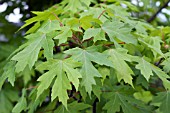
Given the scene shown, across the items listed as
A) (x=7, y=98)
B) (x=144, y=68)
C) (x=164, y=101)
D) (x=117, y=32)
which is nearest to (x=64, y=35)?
(x=117, y=32)

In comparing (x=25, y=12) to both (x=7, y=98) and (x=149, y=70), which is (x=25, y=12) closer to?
(x=7, y=98)

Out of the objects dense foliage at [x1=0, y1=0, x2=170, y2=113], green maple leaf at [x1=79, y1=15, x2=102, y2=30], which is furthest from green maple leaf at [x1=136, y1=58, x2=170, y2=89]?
green maple leaf at [x1=79, y1=15, x2=102, y2=30]

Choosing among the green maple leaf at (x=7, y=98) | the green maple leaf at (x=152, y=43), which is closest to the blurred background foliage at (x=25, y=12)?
the green maple leaf at (x=7, y=98)

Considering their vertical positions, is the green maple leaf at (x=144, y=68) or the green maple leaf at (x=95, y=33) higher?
the green maple leaf at (x=95, y=33)

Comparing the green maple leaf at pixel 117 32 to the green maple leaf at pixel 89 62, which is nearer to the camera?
the green maple leaf at pixel 89 62

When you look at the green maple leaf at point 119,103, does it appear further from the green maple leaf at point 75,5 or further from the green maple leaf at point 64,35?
the green maple leaf at point 75,5
